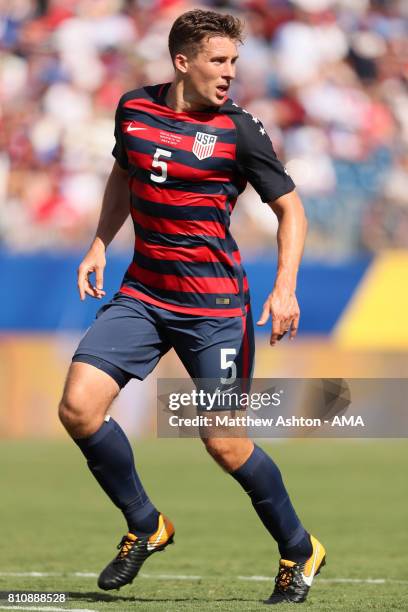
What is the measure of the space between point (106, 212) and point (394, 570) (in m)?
2.51

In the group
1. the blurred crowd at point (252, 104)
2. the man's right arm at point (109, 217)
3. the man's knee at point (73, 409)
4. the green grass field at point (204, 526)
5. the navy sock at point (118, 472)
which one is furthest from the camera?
the blurred crowd at point (252, 104)

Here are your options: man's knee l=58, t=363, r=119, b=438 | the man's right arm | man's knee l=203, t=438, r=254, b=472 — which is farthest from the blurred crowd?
man's knee l=58, t=363, r=119, b=438

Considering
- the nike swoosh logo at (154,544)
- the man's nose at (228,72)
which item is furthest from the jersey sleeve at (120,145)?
the nike swoosh logo at (154,544)

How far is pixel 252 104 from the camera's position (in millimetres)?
16109

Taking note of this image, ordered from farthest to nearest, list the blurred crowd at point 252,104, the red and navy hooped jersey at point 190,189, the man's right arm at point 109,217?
the blurred crowd at point 252,104 → the man's right arm at point 109,217 → the red and navy hooped jersey at point 190,189

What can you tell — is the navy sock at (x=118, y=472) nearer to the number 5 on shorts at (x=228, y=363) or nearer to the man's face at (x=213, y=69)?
the number 5 on shorts at (x=228, y=363)

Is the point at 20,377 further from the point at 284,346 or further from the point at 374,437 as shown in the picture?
the point at 374,437

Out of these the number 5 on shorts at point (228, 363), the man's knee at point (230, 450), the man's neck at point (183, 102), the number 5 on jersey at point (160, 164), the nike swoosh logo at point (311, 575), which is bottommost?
the nike swoosh logo at point (311, 575)

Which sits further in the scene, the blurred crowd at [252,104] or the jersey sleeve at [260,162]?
the blurred crowd at [252,104]

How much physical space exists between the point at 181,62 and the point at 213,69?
0.16 metres

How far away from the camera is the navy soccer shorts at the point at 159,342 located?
5617 millimetres

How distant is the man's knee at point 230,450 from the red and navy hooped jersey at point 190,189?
56 cm

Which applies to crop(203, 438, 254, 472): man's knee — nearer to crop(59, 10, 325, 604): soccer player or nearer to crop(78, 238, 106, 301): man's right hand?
crop(59, 10, 325, 604): soccer player

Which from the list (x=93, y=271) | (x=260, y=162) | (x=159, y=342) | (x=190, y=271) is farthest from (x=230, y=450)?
(x=260, y=162)
